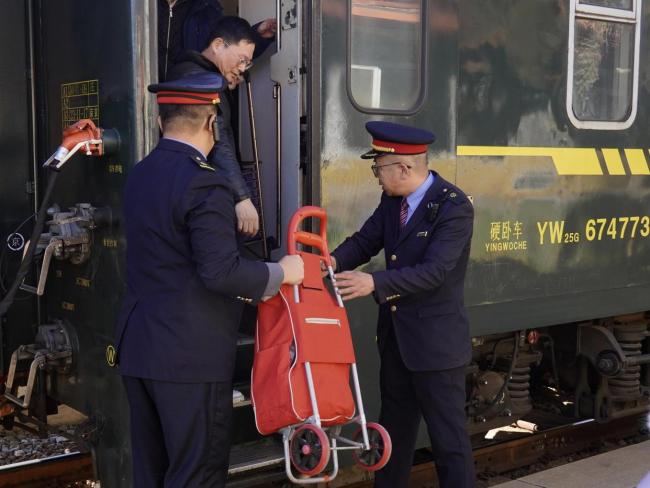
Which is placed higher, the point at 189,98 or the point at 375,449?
the point at 189,98

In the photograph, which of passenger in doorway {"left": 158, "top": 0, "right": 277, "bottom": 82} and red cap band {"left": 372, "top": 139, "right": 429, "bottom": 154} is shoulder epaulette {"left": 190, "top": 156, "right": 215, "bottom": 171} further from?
passenger in doorway {"left": 158, "top": 0, "right": 277, "bottom": 82}

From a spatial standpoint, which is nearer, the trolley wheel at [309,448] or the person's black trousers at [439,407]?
the trolley wheel at [309,448]

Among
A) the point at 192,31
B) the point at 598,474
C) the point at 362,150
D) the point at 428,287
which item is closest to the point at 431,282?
the point at 428,287

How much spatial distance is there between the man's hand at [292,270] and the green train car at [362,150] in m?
0.88

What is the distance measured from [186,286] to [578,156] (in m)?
2.72

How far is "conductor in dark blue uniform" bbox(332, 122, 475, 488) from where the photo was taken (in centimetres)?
344

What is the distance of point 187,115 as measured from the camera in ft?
9.87

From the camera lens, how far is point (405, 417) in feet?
12.3

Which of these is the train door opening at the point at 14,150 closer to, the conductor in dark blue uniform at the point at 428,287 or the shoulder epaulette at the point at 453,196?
the conductor in dark blue uniform at the point at 428,287

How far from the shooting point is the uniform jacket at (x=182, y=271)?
2.87 metres

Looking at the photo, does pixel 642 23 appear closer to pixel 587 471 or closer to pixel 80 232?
pixel 587 471

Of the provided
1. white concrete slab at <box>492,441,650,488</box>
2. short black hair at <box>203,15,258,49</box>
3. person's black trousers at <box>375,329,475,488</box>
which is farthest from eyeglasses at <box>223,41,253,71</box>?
white concrete slab at <box>492,441,650,488</box>

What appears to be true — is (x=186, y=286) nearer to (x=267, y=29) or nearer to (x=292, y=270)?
(x=292, y=270)

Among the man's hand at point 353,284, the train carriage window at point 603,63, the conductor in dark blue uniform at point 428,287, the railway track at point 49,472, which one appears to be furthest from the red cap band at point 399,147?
the railway track at point 49,472
